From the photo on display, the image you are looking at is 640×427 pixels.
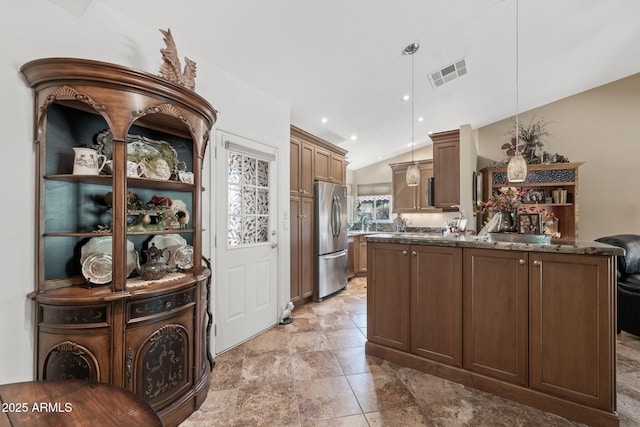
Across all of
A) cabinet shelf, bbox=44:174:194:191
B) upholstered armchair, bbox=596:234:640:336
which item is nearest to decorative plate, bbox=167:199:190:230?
cabinet shelf, bbox=44:174:194:191

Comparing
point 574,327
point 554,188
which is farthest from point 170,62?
point 554,188

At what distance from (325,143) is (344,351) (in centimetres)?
296

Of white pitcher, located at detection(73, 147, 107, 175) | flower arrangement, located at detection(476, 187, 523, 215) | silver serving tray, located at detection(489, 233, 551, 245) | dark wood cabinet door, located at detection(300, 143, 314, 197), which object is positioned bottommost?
silver serving tray, located at detection(489, 233, 551, 245)

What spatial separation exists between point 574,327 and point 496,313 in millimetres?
419

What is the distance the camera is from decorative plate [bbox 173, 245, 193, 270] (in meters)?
1.96

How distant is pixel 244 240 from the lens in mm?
2873

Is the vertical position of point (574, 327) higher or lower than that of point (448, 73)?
→ lower

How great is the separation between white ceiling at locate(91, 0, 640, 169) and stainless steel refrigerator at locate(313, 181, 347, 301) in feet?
3.60

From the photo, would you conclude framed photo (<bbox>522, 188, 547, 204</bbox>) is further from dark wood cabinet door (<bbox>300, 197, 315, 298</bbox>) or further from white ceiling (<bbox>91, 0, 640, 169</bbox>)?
dark wood cabinet door (<bbox>300, 197, 315, 298</bbox>)

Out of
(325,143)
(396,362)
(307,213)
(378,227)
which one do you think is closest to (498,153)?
(378,227)

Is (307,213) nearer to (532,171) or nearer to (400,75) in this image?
(400,75)

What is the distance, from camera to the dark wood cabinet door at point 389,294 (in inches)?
93.9

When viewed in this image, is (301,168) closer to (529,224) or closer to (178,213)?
(178,213)

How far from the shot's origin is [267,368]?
2.33 m
